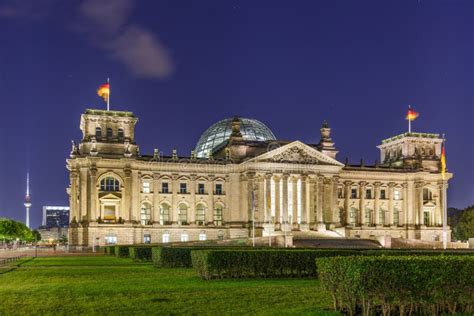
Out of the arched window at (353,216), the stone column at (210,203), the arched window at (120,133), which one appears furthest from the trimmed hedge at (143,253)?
the arched window at (353,216)

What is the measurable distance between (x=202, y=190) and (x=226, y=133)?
64.9 feet

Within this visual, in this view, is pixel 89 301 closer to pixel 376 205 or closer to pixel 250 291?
pixel 250 291

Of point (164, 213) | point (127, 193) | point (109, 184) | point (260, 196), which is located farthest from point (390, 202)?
point (109, 184)

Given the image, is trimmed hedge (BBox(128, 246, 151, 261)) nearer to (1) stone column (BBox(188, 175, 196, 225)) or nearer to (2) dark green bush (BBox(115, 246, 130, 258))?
(2) dark green bush (BBox(115, 246, 130, 258))

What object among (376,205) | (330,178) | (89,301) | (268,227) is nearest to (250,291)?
(89,301)

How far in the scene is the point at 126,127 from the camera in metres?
107

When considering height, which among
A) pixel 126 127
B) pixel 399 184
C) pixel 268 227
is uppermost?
pixel 126 127

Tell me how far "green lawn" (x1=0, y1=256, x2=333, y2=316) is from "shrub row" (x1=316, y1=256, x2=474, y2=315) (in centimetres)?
207

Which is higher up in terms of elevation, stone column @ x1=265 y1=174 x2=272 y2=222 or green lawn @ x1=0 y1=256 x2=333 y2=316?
stone column @ x1=265 y1=174 x2=272 y2=222

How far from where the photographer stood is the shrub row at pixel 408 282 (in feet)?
62.5

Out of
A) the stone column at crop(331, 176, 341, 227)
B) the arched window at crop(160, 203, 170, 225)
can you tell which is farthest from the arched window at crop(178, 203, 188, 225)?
the stone column at crop(331, 176, 341, 227)

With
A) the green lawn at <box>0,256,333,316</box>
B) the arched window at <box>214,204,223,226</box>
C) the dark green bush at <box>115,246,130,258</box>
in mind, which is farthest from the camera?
the arched window at <box>214,204,223,226</box>

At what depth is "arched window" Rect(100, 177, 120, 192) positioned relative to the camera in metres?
104

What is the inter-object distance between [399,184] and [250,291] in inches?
3938
